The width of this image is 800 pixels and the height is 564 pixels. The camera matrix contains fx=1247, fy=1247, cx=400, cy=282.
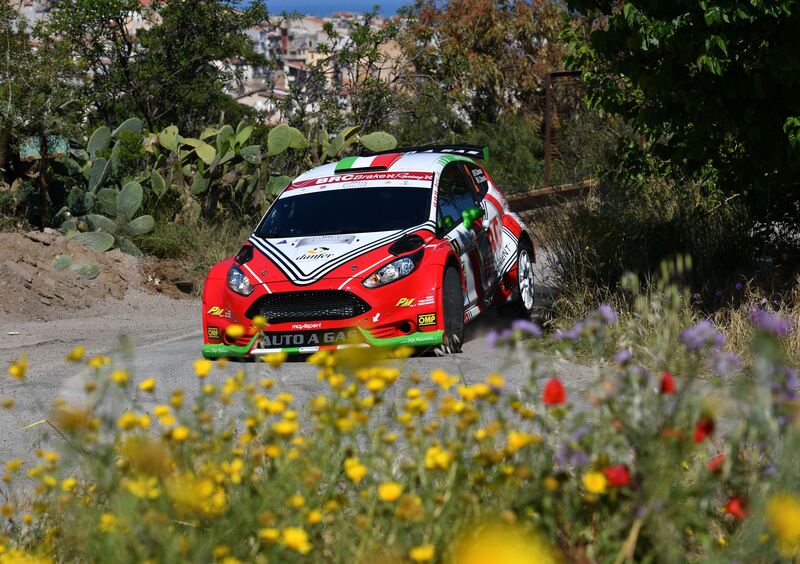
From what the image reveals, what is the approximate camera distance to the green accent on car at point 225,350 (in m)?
9.44

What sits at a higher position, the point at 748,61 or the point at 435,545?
the point at 748,61

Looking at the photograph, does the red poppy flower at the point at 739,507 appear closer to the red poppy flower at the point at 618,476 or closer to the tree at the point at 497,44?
the red poppy flower at the point at 618,476

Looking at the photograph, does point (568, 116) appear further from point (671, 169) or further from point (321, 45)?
point (671, 169)

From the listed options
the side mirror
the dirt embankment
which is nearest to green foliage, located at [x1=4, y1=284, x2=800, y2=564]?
the side mirror

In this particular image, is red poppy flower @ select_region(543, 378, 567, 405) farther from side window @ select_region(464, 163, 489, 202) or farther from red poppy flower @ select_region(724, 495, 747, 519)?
side window @ select_region(464, 163, 489, 202)

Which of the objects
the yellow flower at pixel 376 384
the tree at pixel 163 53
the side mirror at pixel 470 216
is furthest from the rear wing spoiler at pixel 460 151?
the tree at pixel 163 53

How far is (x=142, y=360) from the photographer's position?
32.0 ft

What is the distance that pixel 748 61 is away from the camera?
8.79 meters

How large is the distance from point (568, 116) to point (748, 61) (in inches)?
621

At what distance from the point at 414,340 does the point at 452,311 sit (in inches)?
20.1

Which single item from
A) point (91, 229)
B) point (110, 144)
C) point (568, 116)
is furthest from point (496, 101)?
point (91, 229)

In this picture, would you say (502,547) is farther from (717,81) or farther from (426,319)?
(717,81)

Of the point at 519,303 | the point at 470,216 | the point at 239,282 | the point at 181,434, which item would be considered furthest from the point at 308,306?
the point at 181,434

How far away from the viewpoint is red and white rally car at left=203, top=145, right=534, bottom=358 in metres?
9.23
